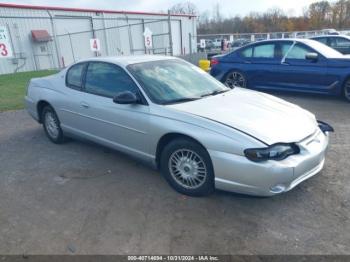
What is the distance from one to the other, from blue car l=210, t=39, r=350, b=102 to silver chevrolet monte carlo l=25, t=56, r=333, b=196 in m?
3.78

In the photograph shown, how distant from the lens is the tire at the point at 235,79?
8.63 metres

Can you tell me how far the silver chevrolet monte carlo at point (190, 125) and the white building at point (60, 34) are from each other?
10.1 meters

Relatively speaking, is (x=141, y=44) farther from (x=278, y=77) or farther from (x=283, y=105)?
(x=283, y=105)

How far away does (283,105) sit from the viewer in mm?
3984

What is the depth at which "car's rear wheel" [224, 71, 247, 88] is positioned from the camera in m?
8.63

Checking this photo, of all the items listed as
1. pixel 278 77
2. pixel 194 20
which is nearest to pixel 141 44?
pixel 194 20

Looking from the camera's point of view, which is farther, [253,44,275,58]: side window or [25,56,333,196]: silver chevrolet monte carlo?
[253,44,275,58]: side window

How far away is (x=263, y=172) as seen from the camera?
2.96 meters

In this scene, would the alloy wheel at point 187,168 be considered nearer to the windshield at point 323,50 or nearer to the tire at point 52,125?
the tire at point 52,125

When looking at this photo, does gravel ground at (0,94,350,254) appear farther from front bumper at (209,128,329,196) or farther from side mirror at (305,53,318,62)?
side mirror at (305,53,318,62)

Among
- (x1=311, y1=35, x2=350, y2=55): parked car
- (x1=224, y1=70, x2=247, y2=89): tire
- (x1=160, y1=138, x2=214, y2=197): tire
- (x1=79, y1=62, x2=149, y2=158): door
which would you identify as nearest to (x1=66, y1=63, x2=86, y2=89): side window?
(x1=79, y1=62, x2=149, y2=158): door

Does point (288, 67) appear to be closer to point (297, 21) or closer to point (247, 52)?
point (247, 52)

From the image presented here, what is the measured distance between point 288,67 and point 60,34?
17.6 meters

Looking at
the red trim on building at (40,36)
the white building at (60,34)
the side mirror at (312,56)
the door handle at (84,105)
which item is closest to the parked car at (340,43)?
the side mirror at (312,56)
